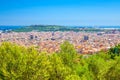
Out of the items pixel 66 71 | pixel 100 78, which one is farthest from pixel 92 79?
pixel 66 71

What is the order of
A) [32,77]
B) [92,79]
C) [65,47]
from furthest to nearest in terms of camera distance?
[65,47]
[92,79]
[32,77]

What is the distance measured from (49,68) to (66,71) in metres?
1.35

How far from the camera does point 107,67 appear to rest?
2978 centimetres

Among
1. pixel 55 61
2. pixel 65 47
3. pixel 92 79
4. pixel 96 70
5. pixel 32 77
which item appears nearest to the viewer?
pixel 32 77

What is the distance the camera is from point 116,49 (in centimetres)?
6412

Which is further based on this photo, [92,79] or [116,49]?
[116,49]

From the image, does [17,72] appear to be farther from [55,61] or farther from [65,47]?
[65,47]

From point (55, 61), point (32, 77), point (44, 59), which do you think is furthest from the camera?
point (55, 61)

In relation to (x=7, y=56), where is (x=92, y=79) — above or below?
below

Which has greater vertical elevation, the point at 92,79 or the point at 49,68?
the point at 49,68

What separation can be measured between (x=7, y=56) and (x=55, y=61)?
397 centimetres

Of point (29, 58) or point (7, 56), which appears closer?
point (29, 58)

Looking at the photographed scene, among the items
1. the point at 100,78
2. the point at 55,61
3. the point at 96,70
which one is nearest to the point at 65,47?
the point at 96,70

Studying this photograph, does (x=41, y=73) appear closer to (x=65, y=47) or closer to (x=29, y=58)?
(x=29, y=58)
